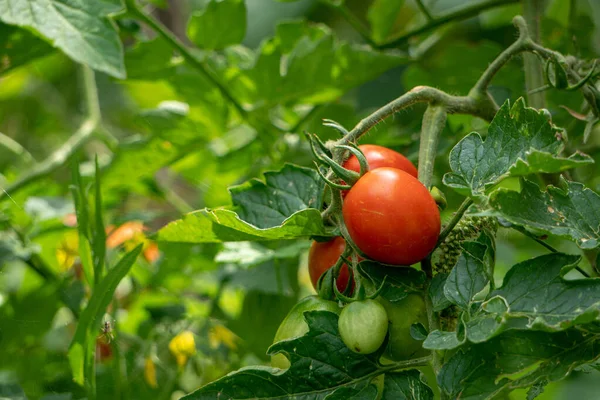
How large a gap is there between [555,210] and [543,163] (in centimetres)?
8

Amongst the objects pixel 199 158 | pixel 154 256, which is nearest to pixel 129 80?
pixel 199 158

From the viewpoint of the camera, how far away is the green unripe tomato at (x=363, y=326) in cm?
61

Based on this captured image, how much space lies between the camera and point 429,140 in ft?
2.33

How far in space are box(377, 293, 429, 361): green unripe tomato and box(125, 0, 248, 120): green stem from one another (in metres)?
0.64

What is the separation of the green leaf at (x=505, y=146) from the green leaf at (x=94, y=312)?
0.35m

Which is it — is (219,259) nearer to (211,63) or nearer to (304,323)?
(304,323)

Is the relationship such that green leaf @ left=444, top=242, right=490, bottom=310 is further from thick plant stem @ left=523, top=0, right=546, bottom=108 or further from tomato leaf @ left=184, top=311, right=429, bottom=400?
thick plant stem @ left=523, top=0, right=546, bottom=108

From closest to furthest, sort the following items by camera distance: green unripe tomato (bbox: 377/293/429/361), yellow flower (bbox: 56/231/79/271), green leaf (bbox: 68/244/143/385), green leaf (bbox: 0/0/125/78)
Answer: green unripe tomato (bbox: 377/293/429/361) < green leaf (bbox: 68/244/143/385) < green leaf (bbox: 0/0/125/78) < yellow flower (bbox: 56/231/79/271)

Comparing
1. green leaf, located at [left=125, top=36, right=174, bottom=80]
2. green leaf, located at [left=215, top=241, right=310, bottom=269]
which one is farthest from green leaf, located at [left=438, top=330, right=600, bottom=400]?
green leaf, located at [left=125, top=36, right=174, bottom=80]

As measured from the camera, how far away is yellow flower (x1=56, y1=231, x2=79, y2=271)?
142cm

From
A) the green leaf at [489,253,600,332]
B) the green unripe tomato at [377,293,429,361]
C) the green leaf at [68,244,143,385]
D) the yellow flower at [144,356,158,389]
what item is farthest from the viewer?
the yellow flower at [144,356,158,389]

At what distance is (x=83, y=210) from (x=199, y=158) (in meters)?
0.64

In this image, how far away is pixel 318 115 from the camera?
1.28 meters

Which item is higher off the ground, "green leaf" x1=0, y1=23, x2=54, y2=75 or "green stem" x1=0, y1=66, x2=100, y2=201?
"green leaf" x1=0, y1=23, x2=54, y2=75
